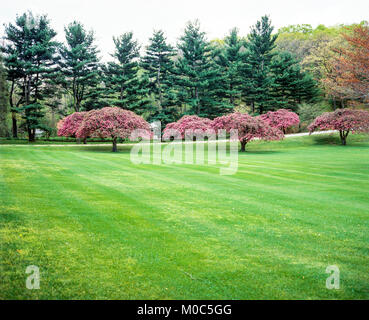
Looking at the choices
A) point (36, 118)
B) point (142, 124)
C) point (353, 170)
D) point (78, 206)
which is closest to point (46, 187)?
point (78, 206)

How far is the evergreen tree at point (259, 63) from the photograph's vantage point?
125 feet

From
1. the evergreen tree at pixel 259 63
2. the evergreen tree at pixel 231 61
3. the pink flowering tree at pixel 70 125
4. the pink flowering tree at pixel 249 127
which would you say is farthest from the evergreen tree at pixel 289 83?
the pink flowering tree at pixel 70 125

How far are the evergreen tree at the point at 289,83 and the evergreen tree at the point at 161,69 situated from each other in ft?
41.8

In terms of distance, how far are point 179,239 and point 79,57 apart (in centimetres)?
3397

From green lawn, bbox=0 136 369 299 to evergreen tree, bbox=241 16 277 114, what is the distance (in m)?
30.9

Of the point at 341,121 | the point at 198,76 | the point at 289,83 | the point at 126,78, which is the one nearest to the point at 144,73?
the point at 126,78

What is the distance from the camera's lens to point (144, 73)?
36.9 metres

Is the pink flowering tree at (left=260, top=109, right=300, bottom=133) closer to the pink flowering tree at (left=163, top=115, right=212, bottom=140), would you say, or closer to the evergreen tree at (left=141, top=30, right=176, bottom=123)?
the pink flowering tree at (left=163, top=115, right=212, bottom=140)

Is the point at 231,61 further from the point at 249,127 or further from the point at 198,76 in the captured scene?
the point at 249,127

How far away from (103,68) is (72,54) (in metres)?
3.75

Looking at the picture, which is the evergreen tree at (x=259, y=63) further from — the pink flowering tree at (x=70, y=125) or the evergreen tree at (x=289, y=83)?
the pink flowering tree at (x=70, y=125)
